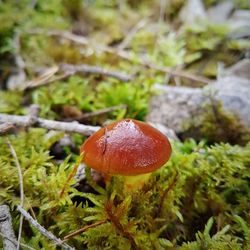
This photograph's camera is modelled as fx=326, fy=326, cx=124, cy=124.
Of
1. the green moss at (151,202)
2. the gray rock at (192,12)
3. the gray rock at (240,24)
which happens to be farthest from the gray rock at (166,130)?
the gray rock at (192,12)

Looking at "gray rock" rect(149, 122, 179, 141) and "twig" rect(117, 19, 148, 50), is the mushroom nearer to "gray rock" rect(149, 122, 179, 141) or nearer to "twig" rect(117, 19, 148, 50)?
"gray rock" rect(149, 122, 179, 141)

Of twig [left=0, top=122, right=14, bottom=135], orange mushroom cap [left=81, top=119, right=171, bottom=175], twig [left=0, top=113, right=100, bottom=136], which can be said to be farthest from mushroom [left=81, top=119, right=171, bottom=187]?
twig [left=0, top=122, right=14, bottom=135]

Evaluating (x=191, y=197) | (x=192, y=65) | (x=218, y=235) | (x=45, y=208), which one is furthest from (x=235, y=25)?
(x=45, y=208)

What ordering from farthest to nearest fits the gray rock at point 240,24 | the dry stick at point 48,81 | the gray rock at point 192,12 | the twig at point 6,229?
the gray rock at point 192,12
the gray rock at point 240,24
the dry stick at point 48,81
the twig at point 6,229

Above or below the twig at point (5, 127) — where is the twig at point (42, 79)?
above

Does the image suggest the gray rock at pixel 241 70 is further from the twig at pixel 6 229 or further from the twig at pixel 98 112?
the twig at pixel 6 229

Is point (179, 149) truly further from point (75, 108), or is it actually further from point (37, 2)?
point (37, 2)
